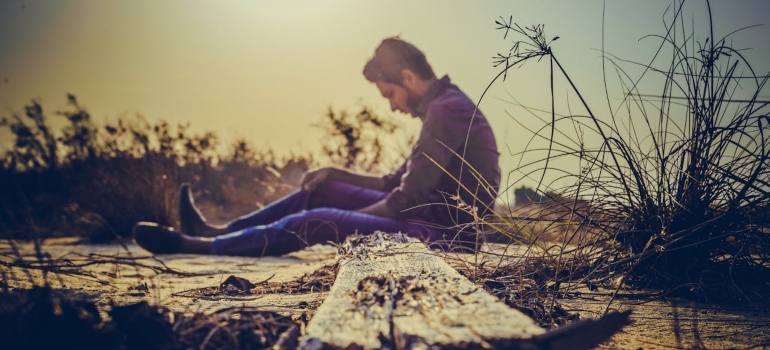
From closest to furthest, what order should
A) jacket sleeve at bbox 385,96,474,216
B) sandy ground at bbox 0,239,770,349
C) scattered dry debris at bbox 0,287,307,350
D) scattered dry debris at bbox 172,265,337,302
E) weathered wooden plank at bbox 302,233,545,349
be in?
weathered wooden plank at bbox 302,233,545,349
scattered dry debris at bbox 0,287,307,350
sandy ground at bbox 0,239,770,349
scattered dry debris at bbox 172,265,337,302
jacket sleeve at bbox 385,96,474,216

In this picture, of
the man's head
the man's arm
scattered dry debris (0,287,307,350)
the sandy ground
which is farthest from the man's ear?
scattered dry debris (0,287,307,350)

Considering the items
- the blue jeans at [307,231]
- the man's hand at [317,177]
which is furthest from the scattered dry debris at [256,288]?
the man's hand at [317,177]

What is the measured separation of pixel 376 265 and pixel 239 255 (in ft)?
7.48

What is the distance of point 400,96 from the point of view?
4.04 m

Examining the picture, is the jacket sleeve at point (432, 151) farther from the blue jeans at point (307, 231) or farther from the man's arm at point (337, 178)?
the man's arm at point (337, 178)

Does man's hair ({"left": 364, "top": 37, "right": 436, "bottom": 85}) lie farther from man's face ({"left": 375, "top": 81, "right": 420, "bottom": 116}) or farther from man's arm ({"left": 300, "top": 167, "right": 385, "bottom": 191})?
man's arm ({"left": 300, "top": 167, "right": 385, "bottom": 191})

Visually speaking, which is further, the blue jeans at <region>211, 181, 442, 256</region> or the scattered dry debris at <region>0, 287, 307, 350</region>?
the blue jeans at <region>211, 181, 442, 256</region>

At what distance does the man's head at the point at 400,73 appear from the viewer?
3.89 m

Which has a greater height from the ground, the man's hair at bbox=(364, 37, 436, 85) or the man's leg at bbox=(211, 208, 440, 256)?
the man's hair at bbox=(364, 37, 436, 85)

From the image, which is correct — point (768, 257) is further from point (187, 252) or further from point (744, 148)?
point (187, 252)

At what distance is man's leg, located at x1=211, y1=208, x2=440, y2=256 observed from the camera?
3465mm

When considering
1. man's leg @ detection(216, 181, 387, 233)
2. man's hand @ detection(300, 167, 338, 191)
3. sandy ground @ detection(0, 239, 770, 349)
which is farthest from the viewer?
man's leg @ detection(216, 181, 387, 233)

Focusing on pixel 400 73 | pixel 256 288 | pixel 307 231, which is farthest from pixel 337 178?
pixel 256 288

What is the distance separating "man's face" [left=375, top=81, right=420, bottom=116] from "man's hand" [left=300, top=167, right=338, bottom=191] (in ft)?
2.53
